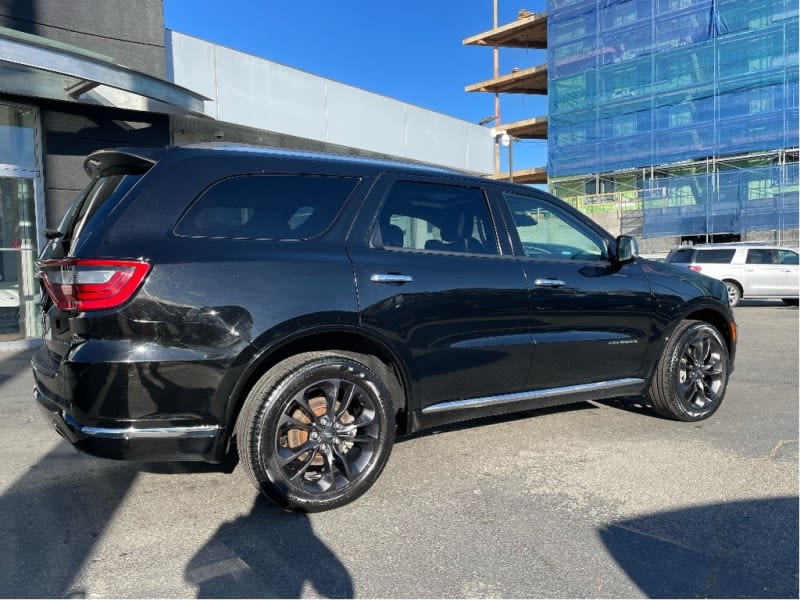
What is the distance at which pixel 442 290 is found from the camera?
343cm

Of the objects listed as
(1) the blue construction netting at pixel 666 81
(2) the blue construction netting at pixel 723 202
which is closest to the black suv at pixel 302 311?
(2) the blue construction netting at pixel 723 202

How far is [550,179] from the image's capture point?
110 ft

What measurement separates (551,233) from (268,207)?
193 centimetres

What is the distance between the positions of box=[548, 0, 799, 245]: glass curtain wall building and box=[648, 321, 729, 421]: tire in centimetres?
2372

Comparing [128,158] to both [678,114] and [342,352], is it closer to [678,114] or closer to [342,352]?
[342,352]

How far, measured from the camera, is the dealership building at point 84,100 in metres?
8.12

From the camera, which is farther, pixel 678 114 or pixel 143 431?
pixel 678 114

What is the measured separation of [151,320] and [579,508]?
2319 mm

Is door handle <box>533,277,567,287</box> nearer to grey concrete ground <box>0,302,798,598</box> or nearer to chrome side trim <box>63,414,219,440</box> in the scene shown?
grey concrete ground <box>0,302,798,598</box>

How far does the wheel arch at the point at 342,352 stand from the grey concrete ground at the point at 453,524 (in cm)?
51

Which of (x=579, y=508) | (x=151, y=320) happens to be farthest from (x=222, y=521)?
(x=579, y=508)

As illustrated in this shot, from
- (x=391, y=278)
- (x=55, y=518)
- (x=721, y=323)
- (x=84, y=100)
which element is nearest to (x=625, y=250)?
(x=721, y=323)

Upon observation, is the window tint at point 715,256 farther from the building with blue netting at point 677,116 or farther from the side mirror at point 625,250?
the side mirror at point 625,250

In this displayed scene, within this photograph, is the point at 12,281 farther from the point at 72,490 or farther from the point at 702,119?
the point at 702,119
